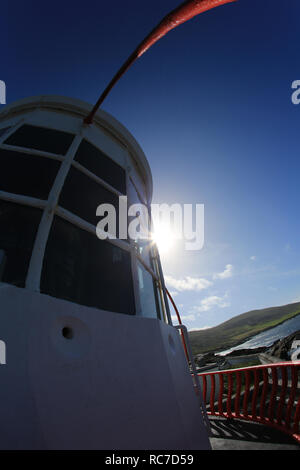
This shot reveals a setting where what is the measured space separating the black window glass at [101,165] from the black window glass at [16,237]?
3.95ft

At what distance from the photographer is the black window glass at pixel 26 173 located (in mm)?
2742

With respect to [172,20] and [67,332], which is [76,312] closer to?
[67,332]

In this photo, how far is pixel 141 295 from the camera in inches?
119

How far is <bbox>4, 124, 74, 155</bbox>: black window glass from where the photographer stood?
329cm

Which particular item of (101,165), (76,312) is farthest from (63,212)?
(101,165)

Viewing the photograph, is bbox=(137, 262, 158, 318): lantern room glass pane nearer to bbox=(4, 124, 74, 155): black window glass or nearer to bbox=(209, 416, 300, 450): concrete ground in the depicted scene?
bbox=(4, 124, 74, 155): black window glass

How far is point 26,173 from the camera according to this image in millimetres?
2916

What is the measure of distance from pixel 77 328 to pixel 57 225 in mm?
1149

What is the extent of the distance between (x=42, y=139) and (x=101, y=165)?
0.96 meters

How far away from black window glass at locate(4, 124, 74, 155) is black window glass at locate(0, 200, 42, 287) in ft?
3.94

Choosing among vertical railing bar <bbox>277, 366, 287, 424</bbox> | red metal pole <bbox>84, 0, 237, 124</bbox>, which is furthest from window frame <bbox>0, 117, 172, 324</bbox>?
vertical railing bar <bbox>277, 366, 287, 424</bbox>

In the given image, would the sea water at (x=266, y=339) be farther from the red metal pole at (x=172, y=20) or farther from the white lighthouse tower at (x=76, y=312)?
the red metal pole at (x=172, y=20)
